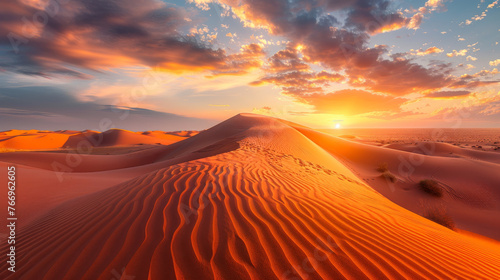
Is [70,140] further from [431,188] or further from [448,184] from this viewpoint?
[448,184]

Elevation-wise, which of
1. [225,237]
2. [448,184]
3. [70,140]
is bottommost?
[70,140]

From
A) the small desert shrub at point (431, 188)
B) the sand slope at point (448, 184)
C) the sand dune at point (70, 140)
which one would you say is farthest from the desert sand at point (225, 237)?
the sand dune at point (70, 140)

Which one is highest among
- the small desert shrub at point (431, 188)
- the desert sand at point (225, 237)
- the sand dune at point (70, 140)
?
the desert sand at point (225, 237)

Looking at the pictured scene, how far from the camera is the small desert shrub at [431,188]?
394 inches

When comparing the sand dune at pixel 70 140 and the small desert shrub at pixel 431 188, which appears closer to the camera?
the small desert shrub at pixel 431 188

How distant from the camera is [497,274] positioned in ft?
8.73

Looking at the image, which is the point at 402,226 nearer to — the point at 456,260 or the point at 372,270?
the point at 456,260

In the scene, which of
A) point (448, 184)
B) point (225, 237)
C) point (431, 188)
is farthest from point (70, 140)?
point (448, 184)

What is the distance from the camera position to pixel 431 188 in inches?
402

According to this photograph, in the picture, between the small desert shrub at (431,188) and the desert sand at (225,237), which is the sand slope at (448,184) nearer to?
the small desert shrub at (431,188)

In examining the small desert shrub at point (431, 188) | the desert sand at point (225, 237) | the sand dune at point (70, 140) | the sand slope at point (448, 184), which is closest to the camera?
the desert sand at point (225, 237)

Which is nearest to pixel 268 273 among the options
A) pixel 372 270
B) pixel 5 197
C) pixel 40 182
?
pixel 372 270

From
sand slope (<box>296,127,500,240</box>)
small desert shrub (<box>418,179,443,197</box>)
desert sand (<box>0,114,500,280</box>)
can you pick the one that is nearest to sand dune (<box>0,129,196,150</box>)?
sand slope (<box>296,127,500,240</box>)

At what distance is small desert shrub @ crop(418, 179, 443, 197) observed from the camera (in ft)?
32.8
